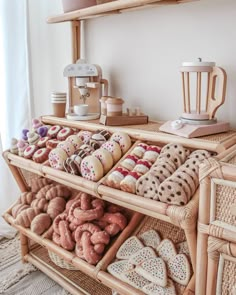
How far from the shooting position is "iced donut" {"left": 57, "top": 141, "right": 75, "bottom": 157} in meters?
1.27

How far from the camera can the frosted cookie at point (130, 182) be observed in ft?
3.30

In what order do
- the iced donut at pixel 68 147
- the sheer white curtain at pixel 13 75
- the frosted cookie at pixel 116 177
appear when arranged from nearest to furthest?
the frosted cookie at pixel 116 177
the iced donut at pixel 68 147
the sheer white curtain at pixel 13 75

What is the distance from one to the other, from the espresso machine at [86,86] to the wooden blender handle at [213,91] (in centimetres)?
55

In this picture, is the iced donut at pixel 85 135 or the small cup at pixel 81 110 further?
the small cup at pixel 81 110

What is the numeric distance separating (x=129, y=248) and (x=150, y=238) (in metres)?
0.09

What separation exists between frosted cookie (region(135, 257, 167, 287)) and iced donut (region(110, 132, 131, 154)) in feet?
1.27

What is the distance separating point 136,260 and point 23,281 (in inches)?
28.4

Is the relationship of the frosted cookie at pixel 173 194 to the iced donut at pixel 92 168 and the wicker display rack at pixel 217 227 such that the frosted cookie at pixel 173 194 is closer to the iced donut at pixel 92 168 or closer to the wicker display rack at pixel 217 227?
the wicker display rack at pixel 217 227

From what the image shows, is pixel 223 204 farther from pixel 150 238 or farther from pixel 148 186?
pixel 150 238

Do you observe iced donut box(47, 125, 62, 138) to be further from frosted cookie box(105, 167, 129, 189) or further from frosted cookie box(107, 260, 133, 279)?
frosted cookie box(107, 260, 133, 279)

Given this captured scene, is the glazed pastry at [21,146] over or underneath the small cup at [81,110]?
underneath

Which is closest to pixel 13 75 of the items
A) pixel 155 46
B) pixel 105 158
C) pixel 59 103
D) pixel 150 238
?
pixel 59 103

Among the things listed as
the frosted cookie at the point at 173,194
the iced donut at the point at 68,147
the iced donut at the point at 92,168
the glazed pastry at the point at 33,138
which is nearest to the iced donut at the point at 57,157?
the iced donut at the point at 68,147

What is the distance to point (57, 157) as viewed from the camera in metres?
1.25
